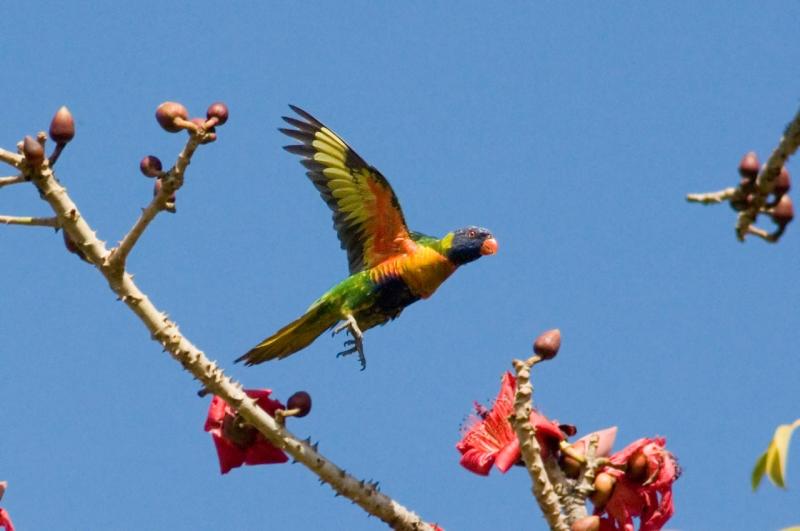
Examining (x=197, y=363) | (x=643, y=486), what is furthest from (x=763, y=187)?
(x=197, y=363)

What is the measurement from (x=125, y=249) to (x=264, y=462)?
0.92 m

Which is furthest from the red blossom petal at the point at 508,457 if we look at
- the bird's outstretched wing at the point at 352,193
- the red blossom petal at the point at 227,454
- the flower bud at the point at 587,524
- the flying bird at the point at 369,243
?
the bird's outstretched wing at the point at 352,193

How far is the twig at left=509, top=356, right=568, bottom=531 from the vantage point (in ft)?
13.9

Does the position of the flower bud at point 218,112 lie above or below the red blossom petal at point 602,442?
above

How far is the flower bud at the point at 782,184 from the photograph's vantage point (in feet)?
9.81

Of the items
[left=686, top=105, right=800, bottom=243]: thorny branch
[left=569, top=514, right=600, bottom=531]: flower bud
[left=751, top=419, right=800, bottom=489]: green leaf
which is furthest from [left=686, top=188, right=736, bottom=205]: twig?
[left=569, top=514, right=600, bottom=531]: flower bud

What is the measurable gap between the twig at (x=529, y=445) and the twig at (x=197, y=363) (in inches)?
17.3

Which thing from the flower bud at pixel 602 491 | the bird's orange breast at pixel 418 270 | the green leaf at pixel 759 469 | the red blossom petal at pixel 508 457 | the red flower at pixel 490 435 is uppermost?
the bird's orange breast at pixel 418 270

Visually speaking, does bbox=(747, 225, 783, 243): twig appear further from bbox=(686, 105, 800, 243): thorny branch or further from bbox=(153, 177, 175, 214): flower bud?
bbox=(153, 177, 175, 214): flower bud

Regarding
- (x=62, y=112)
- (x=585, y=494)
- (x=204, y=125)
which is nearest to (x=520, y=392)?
(x=585, y=494)

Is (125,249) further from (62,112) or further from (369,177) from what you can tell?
(369,177)

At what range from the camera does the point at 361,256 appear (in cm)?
830

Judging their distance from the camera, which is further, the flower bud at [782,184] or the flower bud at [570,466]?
the flower bud at [570,466]

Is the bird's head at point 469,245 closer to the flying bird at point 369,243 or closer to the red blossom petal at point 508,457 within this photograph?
the flying bird at point 369,243
